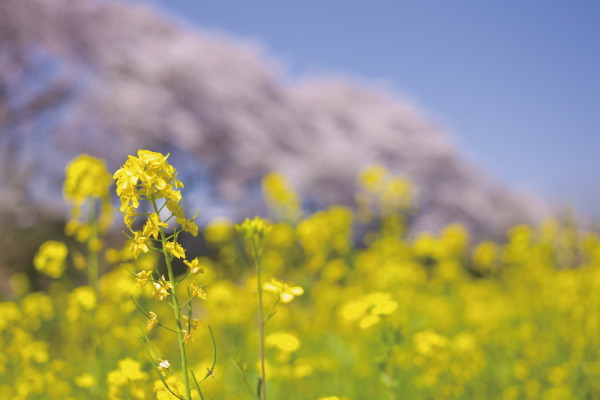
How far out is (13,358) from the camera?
1860mm

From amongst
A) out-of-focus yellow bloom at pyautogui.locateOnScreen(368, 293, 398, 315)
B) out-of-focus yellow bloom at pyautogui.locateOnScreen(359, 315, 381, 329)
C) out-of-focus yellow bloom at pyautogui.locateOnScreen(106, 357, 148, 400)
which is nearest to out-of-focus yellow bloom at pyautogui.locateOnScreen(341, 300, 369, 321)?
out-of-focus yellow bloom at pyautogui.locateOnScreen(368, 293, 398, 315)

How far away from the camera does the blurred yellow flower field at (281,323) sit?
95 cm

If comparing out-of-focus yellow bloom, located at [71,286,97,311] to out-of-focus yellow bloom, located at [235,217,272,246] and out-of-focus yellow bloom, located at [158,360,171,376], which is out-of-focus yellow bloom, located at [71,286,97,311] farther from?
out-of-focus yellow bloom, located at [235,217,272,246]

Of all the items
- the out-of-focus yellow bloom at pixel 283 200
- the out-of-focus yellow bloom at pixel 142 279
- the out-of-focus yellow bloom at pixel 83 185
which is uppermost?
the out-of-focus yellow bloom at pixel 283 200

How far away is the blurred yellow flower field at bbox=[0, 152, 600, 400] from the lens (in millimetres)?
949

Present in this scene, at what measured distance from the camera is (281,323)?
2750 mm

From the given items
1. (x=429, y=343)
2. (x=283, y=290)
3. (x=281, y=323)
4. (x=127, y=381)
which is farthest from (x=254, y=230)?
(x=281, y=323)

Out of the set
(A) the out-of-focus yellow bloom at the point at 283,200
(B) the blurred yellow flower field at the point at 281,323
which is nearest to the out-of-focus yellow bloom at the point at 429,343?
(B) the blurred yellow flower field at the point at 281,323

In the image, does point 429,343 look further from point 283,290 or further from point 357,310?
point 283,290

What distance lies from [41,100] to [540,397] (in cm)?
859

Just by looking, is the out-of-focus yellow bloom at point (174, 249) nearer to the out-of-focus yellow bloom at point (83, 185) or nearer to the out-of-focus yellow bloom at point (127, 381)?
the out-of-focus yellow bloom at point (127, 381)

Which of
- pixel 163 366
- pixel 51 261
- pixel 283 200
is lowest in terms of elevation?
pixel 163 366

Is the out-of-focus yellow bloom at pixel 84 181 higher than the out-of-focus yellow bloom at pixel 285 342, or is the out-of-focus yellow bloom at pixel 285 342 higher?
the out-of-focus yellow bloom at pixel 84 181

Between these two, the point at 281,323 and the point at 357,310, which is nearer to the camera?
the point at 357,310
